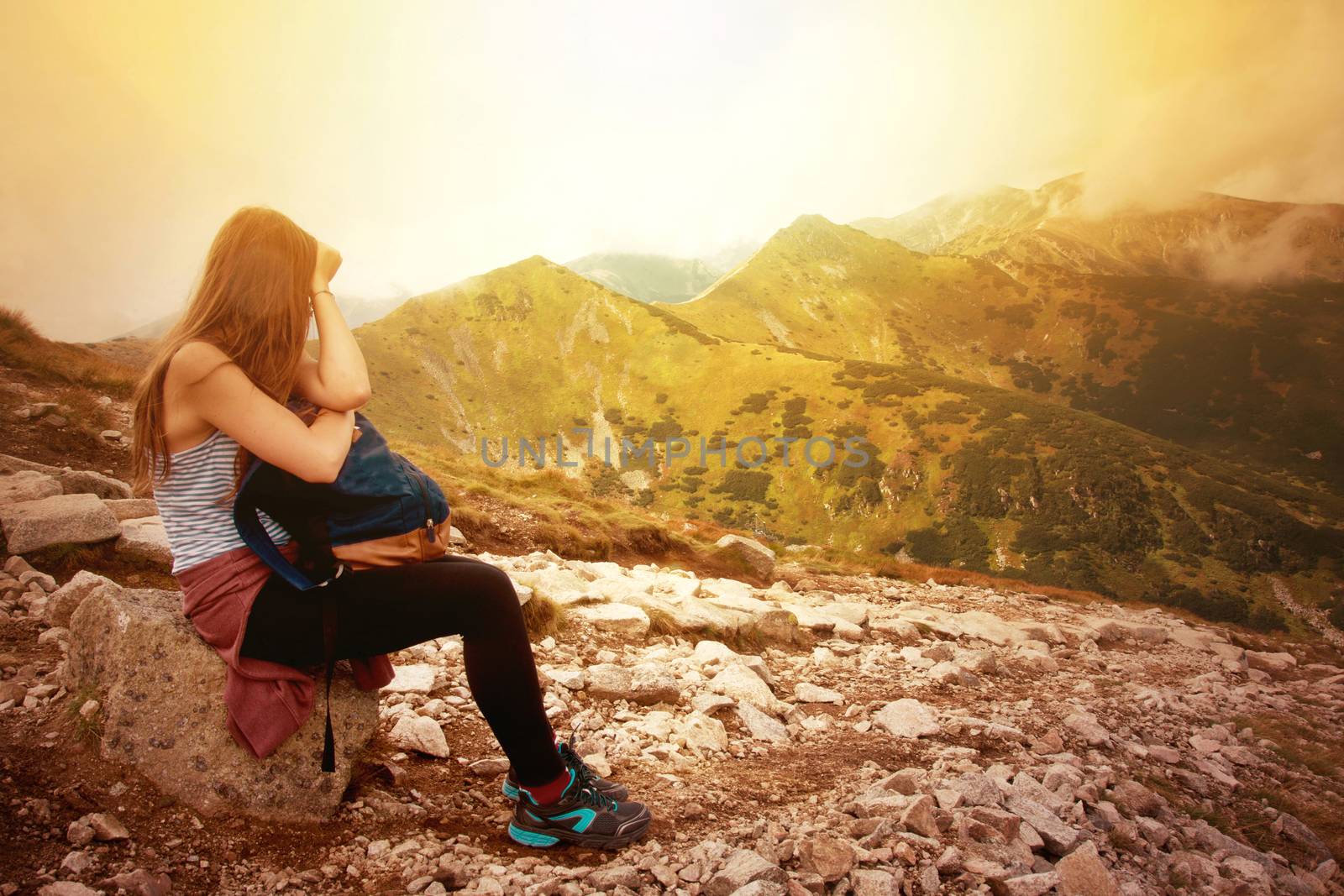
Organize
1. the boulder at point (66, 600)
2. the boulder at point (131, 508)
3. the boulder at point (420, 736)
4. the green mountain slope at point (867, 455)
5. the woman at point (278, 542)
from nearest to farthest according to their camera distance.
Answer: the woman at point (278, 542) < the boulder at point (420, 736) < the boulder at point (66, 600) < the boulder at point (131, 508) < the green mountain slope at point (867, 455)

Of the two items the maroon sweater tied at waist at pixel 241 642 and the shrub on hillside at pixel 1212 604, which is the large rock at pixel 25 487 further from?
the shrub on hillside at pixel 1212 604

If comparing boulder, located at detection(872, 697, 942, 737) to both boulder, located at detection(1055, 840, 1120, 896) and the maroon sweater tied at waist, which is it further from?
the maroon sweater tied at waist

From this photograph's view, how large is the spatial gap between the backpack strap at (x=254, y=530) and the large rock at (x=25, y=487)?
18.3 ft

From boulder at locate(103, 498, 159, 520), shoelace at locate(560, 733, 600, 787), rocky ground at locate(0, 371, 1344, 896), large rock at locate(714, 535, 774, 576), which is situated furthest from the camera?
large rock at locate(714, 535, 774, 576)

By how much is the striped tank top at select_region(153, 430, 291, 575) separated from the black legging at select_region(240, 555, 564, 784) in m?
0.34

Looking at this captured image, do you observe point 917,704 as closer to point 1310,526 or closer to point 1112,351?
point 1310,526

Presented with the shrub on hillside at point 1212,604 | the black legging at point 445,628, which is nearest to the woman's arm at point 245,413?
the black legging at point 445,628

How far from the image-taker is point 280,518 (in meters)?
2.78

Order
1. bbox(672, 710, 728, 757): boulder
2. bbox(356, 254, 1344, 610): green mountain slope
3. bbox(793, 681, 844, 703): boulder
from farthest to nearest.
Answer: bbox(356, 254, 1344, 610): green mountain slope
bbox(793, 681, 844, 703): boulder
bbox(672, 710, 728, 757): boulder

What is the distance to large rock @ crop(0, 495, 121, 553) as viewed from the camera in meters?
5.36

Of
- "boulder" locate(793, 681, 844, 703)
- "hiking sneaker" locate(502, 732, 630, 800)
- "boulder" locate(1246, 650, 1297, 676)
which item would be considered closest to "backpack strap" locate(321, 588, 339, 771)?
"hiking sneaker" locate(502, 732, 630, 800)

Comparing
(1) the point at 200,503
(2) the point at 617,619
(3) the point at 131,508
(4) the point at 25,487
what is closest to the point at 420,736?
(1) the point at 200,503

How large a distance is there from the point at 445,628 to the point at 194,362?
1716 millimetres

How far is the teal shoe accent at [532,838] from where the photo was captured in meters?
3.17
